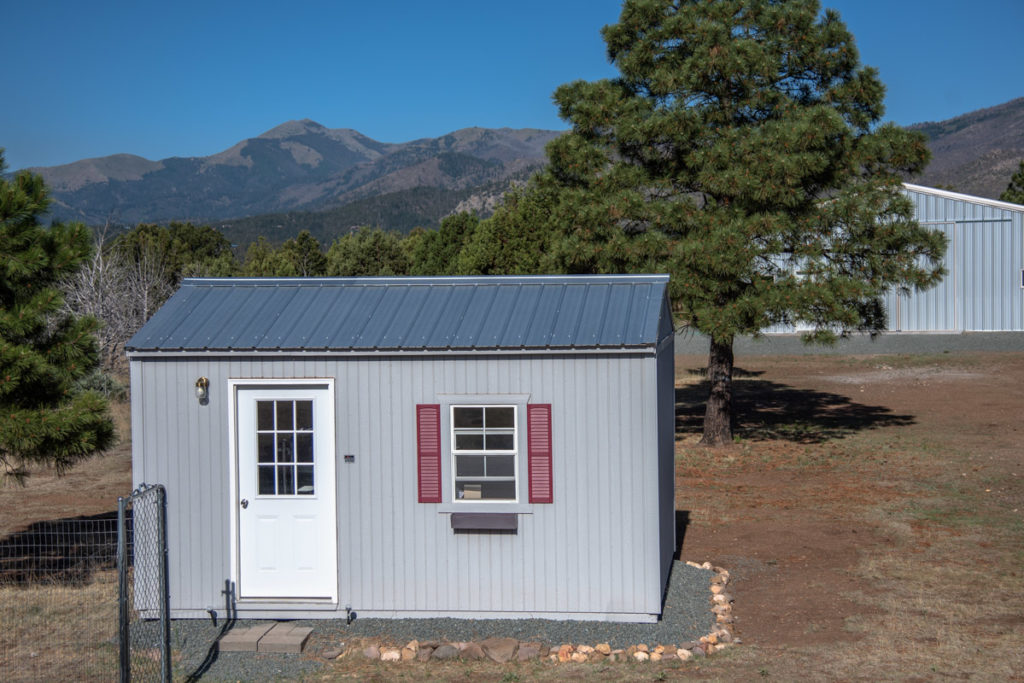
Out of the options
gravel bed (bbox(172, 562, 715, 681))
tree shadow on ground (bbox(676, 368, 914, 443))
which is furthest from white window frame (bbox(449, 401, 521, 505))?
tree shadow on ground (bbox(676, 368, 914, 443))

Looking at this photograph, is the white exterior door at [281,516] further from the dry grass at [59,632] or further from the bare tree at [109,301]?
the bare tree at [109,301]

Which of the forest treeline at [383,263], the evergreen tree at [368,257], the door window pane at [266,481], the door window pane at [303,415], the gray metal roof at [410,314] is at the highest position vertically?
the evergreen tree at [368,257]

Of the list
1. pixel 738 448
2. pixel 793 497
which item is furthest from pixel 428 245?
pixel 793 497

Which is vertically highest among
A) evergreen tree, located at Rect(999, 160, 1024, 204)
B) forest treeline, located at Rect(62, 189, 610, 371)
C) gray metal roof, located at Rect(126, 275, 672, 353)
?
evergreen tree, located at Rect(999, 160, 1024, 204)

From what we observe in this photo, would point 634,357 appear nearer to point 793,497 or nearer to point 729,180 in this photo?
point 793,497

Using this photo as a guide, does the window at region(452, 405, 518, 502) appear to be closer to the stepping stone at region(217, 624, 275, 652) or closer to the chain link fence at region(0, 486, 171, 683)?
the stepping stone at region(217, 624, 275, 652)

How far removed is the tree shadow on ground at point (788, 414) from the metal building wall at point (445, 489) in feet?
39.4

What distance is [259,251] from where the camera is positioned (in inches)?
2499

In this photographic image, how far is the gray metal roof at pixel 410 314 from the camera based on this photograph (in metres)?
8.98

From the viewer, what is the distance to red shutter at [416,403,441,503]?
29.3 ft

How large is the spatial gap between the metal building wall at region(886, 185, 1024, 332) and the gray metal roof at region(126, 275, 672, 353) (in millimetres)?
32409

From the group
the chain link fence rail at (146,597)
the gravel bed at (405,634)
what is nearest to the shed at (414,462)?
the gravel bed at (405,634)

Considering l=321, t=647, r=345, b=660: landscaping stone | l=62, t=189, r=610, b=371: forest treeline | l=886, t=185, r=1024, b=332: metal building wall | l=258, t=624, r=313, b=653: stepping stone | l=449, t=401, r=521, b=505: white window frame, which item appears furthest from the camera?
l=886, t=185, r=1024, b=332: metal building wall

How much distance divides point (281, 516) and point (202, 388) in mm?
1374
